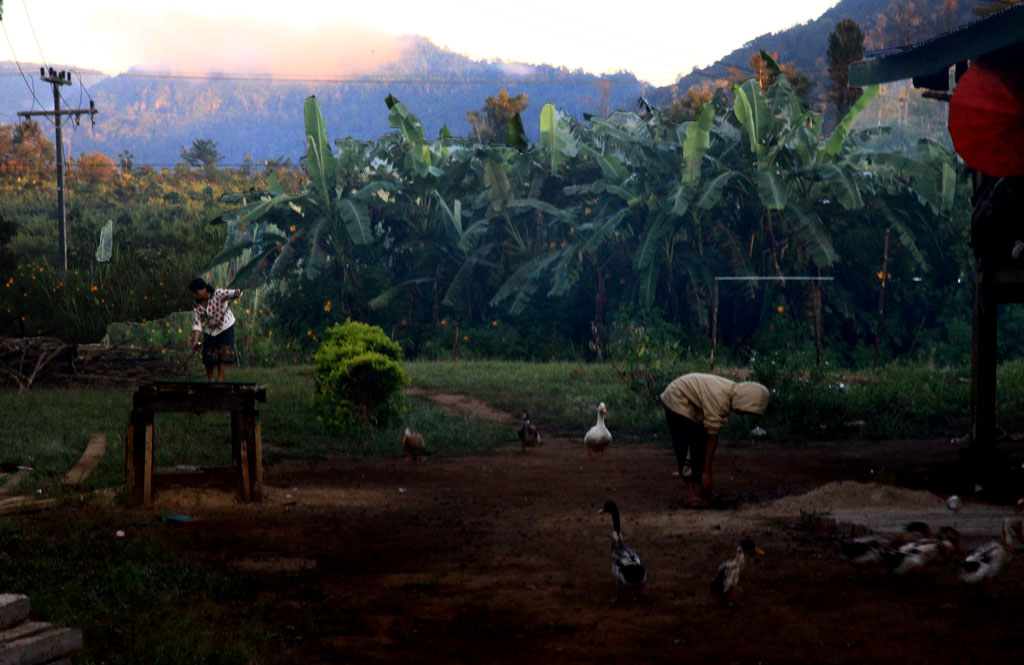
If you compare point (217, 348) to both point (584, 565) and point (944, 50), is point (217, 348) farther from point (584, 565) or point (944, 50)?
point (944, 50)

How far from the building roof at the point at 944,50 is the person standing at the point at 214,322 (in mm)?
9011

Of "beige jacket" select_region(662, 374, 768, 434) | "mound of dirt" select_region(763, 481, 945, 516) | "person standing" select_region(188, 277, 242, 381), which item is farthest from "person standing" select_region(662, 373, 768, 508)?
"person standing" select_region(188, 277, 242, 381)

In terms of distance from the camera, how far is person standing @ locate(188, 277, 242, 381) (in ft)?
47.8

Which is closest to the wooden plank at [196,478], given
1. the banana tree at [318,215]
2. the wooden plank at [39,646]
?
the wooden plank at [39,646]

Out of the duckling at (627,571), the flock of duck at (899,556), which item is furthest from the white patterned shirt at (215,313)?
the duckling at (627,571)

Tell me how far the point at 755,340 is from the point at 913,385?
19.2ft

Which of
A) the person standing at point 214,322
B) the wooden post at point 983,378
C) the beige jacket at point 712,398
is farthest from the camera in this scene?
the person standing at point 214,322

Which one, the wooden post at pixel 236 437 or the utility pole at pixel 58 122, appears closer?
the wooden post at pixel 236 437

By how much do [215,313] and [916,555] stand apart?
10.6 meters

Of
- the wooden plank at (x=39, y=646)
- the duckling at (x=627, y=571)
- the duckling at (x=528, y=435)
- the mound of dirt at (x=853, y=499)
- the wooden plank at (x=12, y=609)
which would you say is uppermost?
the wooden plank at (x=12, y=609)

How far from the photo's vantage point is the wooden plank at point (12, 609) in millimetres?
4766

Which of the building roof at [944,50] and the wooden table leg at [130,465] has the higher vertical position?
the building roof at [944,50]

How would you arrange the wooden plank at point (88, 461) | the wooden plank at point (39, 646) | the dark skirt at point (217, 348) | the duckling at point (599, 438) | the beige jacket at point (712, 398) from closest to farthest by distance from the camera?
the wooden plank at point (39, 646)
the beige jacket at point (712, 398)
the wooden plank at point (88, 461)
the duckling at point (599, 438)
the dark skirt at point (217, 348)

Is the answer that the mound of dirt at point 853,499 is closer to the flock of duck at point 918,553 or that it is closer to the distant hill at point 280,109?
the flock of duck at point 918,553
